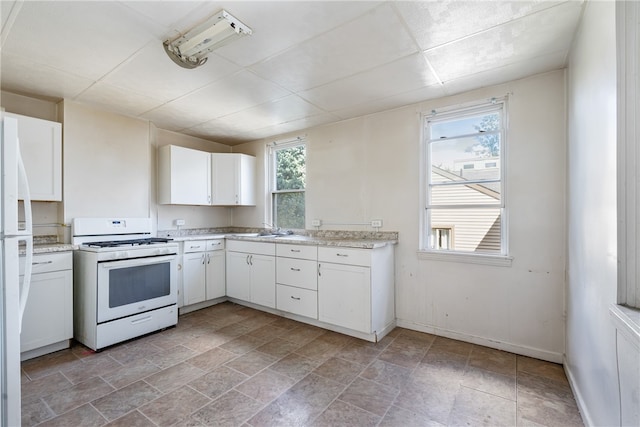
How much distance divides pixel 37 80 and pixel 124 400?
2804mm

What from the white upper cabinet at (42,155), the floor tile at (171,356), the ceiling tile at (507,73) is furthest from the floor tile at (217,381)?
the ceiling tile at (507,73)

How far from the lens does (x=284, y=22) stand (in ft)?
5.94

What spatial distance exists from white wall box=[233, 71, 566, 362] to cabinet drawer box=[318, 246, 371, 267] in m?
0.58

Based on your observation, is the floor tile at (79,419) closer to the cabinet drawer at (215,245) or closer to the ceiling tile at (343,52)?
the cabinet drawer at (215,245)

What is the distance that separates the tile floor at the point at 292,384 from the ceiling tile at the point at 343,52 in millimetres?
2461

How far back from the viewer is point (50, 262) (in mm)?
2615

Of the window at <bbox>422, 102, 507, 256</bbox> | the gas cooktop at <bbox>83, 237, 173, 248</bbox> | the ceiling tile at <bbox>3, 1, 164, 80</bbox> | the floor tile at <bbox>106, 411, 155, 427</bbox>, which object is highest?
the ceiling tile at <bbox>3, 1, 164, 80</bbox>

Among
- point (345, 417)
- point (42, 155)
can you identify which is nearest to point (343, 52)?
point (345, 417)

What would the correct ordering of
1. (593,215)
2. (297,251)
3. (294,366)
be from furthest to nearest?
1. (297,251)
2. (294,366)
3. (593,215)

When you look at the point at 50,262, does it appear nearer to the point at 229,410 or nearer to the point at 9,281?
the point at 9,281

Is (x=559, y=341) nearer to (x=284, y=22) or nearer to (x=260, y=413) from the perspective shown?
(x=260, y=413)

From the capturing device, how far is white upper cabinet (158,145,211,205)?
3836mm

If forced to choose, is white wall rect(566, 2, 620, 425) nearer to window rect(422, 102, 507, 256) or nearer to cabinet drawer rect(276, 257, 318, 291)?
window rect(422, 102, 507, 256)

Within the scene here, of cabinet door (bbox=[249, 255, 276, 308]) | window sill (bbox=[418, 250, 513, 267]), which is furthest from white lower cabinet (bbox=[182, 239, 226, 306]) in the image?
window sill (bbox=[418, 250, 513, 267])
